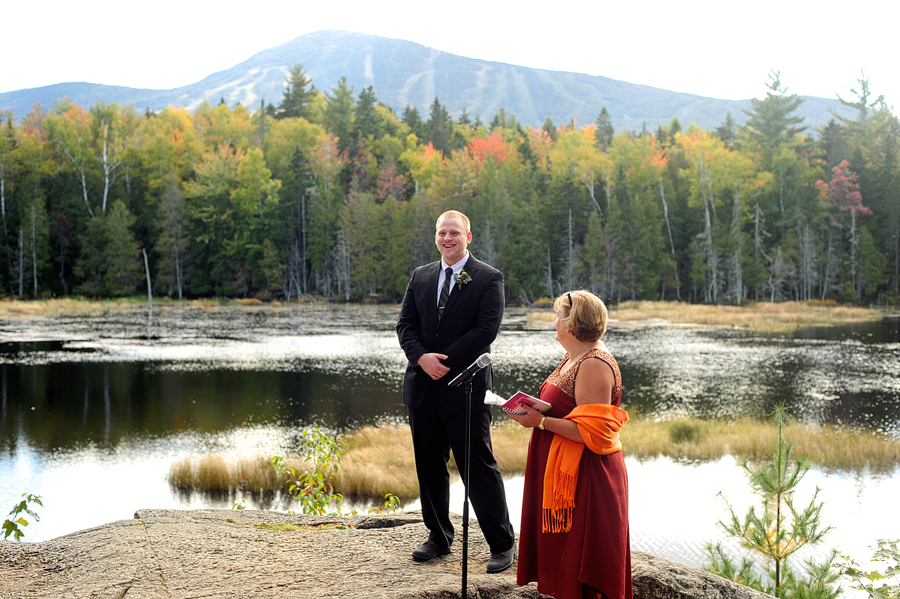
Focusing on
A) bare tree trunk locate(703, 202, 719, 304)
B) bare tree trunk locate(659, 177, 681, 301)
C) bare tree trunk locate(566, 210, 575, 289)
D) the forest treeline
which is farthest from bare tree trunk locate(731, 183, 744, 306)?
bare tree trunk locate(566, 210, 575, 289)

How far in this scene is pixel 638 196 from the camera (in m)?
51.2

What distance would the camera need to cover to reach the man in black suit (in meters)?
3.71

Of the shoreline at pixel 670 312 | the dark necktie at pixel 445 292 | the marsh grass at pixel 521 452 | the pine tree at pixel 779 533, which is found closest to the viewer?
the dark necktie at pixel 445 292

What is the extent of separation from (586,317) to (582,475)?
699 mm

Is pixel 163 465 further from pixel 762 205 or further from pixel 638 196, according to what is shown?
pixel 762 205

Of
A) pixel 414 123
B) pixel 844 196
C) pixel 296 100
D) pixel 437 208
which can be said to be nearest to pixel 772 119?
pixel 844 196

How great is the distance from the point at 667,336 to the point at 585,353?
27.8 meters

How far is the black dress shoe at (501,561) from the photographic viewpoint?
3629mm

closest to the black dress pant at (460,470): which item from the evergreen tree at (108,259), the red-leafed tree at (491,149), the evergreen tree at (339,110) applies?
the evergreen tree at (108,259)

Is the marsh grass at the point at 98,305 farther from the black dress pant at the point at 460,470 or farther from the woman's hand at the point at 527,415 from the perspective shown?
the woman's hand at the point at 527,415

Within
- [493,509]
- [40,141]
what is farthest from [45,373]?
[40,141]

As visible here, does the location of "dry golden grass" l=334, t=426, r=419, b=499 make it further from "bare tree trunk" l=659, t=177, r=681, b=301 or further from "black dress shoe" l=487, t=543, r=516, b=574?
"bare tree trunk" l=659, t=177, r=681, b=301

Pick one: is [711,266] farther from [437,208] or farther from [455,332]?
[455,332]

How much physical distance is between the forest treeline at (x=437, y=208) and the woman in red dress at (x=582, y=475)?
4382cm
